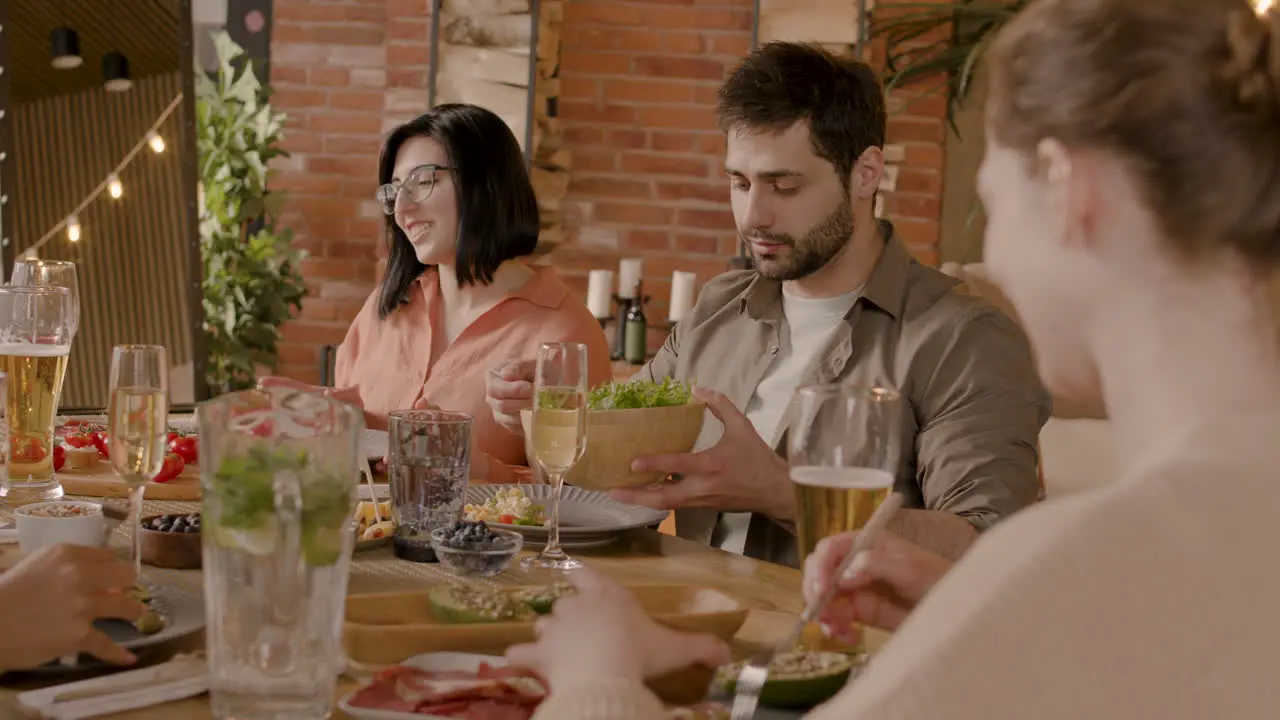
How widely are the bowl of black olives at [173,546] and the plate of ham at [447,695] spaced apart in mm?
478

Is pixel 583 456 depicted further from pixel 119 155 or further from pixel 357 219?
pixel 357 219

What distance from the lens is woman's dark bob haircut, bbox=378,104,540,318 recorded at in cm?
290

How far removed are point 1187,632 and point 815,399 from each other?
661mm

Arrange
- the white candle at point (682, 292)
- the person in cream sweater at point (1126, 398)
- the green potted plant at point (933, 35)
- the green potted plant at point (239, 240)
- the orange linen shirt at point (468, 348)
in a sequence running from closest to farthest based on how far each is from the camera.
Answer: the person in cream sweater at point (1126, 398), the orange linen shirt at point (468, 348), the green potted plant at point (933, 35), the white candle at point (682, 292), the green potted plant at point (239, 240)

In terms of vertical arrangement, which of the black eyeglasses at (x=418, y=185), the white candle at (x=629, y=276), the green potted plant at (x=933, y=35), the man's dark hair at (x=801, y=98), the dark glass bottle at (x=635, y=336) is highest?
the green potted plant at (x=933, y=35)

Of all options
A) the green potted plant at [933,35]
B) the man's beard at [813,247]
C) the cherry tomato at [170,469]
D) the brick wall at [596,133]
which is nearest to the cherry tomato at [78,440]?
the cherry tomato at [170,469]

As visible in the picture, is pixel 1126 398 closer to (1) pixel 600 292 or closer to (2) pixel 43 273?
(2) pixel 43 273

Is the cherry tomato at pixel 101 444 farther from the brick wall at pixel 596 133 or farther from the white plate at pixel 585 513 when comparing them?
the brick wall at pixel 596 133

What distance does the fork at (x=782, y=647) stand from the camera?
3.67 feet

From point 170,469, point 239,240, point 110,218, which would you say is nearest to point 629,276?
point 239,240

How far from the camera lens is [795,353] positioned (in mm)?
A: 2369

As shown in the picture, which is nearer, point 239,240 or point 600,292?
point 600,292

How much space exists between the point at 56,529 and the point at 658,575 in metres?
0.64

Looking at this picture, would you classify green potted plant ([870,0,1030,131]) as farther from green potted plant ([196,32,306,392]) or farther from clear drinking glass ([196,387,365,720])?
clear drinking glass ([196,387,365,720])
